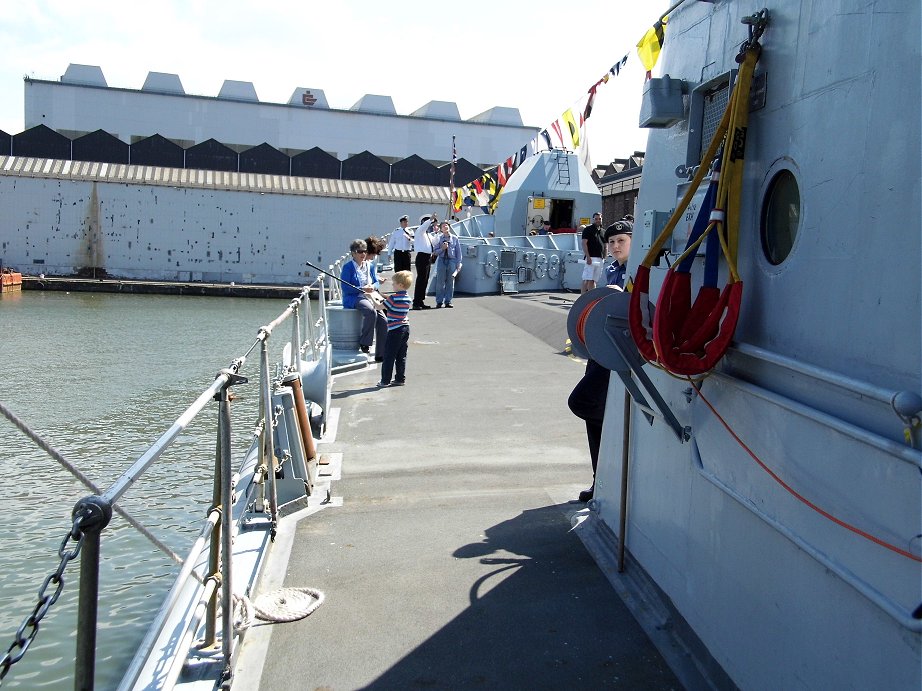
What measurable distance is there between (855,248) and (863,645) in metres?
1.02

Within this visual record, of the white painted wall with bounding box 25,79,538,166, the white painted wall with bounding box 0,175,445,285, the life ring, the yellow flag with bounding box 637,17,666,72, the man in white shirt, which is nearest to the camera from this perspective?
the yellow flag with bounding box 637,17,666,72

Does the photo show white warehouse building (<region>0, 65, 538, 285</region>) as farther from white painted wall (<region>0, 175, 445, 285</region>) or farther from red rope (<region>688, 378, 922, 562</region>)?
red rope (<region>688, 378, 922, 562</region>)

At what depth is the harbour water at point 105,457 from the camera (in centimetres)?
430

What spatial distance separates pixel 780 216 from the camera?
8.51 ft

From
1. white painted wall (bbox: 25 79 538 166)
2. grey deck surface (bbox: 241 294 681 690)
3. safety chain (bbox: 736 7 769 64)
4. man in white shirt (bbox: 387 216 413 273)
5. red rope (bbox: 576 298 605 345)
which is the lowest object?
grey deck surface (bbox: 241 294 681 690)

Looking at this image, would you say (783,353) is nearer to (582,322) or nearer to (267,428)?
(582,322)

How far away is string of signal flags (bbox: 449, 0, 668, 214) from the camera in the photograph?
4.73 meters

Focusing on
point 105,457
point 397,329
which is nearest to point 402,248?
point 397,329

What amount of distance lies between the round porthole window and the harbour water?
11.2ft

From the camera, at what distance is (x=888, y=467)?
192cm

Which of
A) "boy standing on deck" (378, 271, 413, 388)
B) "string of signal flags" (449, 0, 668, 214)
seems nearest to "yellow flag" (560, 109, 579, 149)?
"string of signal flags" (449, 0, 668, 214)

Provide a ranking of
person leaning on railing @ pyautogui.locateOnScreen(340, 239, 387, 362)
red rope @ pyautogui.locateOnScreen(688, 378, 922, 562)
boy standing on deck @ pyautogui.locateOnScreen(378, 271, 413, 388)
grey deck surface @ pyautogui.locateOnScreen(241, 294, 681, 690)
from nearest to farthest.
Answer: red rope @ pyautogui.locateOnScreen(688, 378, 922, 562) < grey deck surface @ pyautogui.locateOnScreen(241, 294, 681, 690) < boy standing on deck @ pyautogui.locateOnScreen(378, 271, 413, 388) < person leaning on railing @ pyautogui.locateOnScreen(340, 239, 387, 362)

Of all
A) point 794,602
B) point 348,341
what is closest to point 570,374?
point 348,341

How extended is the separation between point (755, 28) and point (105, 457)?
22.3 ft
